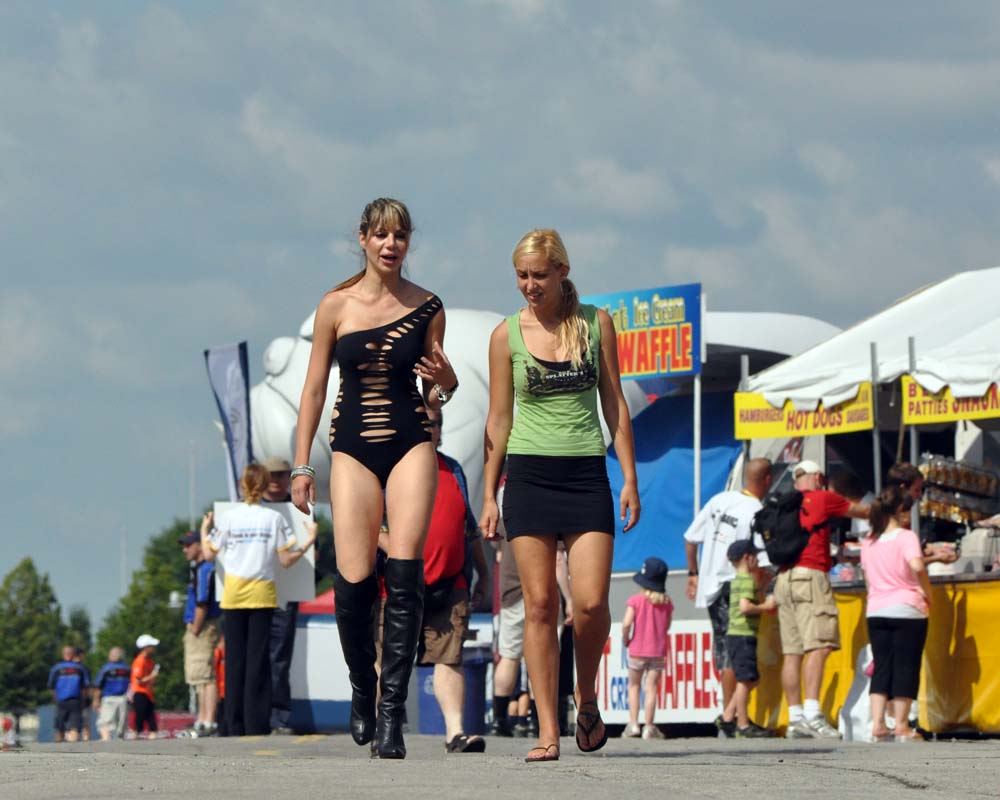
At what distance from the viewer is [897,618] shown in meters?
11.3

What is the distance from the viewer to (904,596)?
37.1 feet

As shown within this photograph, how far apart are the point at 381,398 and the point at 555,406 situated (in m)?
0.66

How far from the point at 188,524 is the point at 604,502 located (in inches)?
4964

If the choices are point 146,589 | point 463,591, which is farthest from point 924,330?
point 146,589

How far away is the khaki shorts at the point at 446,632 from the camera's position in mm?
8227

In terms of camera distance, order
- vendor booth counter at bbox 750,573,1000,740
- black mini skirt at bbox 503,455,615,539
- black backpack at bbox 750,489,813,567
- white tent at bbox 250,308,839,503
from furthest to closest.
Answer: white tent at bbox 250,308,839,503 < black backpack at bbox 750,489,813,567 < vendor booth counter at bbox 750,573,1000,740 < black mini skirt at bbox 503,455,615,539

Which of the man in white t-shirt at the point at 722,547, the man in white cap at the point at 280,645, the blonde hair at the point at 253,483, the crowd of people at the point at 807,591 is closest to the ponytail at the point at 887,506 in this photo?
the crowd of people at the point at 807,591

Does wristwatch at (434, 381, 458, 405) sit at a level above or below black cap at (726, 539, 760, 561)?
above

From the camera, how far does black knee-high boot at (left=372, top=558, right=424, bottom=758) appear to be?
6.79 m

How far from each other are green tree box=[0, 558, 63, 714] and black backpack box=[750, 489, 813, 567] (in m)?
101

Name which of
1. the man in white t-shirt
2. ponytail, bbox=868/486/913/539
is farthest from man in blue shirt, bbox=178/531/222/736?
ponytail, bbox=868/486/913/539

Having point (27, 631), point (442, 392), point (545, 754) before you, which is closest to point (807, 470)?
point (442, 392)

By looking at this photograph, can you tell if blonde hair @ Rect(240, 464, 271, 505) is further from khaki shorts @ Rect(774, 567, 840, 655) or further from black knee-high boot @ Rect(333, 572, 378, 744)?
black knee-high boot @ Rect(333, 572, 378, 744)

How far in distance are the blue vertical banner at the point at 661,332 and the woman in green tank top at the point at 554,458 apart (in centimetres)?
1450
